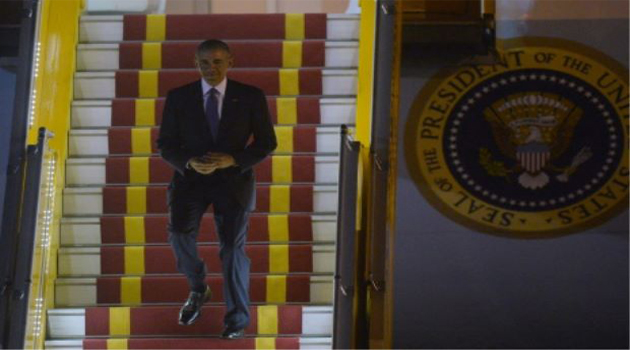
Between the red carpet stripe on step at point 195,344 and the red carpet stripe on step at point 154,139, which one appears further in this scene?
the red carpet stripe on step at point 154,139

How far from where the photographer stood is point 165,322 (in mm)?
7691

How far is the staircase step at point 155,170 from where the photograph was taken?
827 cm

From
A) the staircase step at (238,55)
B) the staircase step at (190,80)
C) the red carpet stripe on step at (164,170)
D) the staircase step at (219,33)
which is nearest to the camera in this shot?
the red carpet stripe on step at (164,170)

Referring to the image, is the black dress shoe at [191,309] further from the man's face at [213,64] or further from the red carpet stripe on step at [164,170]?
the man's face at [213,64]

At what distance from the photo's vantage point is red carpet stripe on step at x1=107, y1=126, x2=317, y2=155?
8352mm

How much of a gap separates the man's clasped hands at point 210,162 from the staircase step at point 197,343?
79cm

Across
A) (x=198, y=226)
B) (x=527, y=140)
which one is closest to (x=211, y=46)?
(x=198, y=226)

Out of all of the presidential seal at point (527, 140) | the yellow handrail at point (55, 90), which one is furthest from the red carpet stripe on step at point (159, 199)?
the presidential seal at point (527, 140)

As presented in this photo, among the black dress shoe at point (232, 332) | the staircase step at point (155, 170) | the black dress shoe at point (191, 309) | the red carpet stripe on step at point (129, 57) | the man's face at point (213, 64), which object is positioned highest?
the red carpet stripe on step at point (129, 57)

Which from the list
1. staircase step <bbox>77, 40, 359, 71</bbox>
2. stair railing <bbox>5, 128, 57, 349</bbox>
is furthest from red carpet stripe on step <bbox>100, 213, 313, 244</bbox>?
staircase step <bbox>77, 40, 359, 71</bbox>

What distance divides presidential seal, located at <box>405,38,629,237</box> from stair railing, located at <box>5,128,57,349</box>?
1.85 meters

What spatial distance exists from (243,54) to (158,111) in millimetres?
620

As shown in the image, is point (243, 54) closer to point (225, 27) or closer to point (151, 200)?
point (225, 27)

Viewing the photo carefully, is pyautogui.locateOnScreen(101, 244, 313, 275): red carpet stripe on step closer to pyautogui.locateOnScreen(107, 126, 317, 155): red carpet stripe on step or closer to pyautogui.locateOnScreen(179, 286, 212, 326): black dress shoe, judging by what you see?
pyautogui.locateOnScreen(179, 286, 212, 326): black dress shoe
